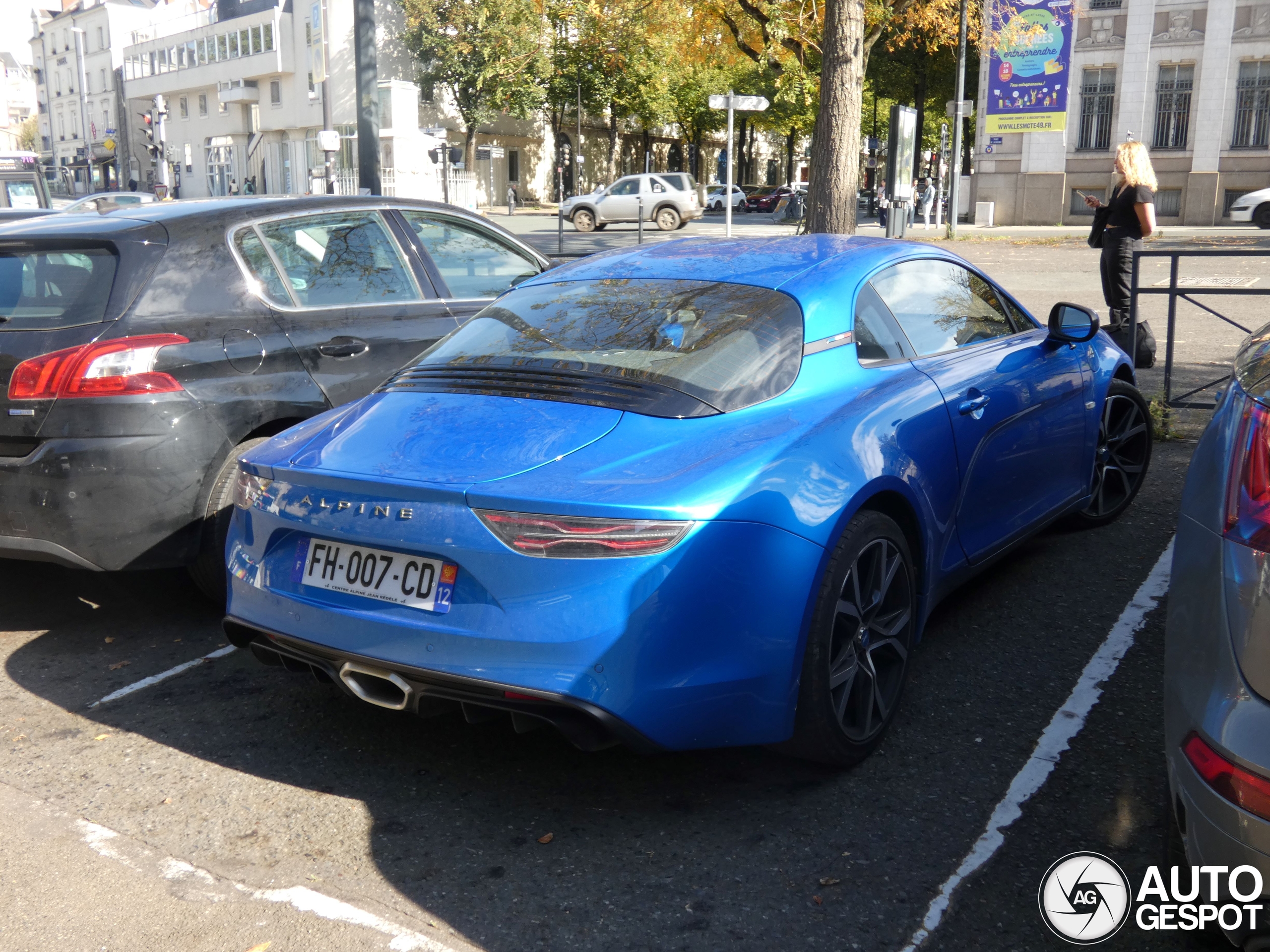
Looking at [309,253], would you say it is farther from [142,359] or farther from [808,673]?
[808,673]

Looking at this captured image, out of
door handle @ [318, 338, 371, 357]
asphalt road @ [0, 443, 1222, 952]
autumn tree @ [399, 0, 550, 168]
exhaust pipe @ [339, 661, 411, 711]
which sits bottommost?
asphalt road @ [0, 443, 1222, 952]

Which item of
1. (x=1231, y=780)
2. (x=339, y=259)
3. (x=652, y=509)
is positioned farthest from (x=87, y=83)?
(x=1231, y=780)

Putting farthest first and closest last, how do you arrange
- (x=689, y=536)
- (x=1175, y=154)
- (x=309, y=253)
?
(x=1175, y=154), (x=309, y=253), (x=689, y=536)

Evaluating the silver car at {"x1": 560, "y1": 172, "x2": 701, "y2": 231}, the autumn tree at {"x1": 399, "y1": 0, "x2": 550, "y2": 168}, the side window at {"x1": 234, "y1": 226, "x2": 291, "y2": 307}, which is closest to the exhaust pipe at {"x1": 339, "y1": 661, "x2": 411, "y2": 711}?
the side window at {"x1": 234, "y1": 226, "x2": 291, "y2": 307}

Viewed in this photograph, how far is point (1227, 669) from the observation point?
2.17 m

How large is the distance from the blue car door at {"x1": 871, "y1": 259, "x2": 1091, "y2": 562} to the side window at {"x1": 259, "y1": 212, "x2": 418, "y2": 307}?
2391mm

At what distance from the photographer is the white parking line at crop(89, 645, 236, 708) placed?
4086 mm

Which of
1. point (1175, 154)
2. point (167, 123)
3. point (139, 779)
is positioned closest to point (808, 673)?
point (139, 779)

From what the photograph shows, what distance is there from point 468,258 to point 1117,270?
631 cm

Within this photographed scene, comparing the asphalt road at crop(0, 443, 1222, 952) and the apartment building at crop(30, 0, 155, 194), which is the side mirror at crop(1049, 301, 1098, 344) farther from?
the apartment building at crop(30, 0, 155, 194)

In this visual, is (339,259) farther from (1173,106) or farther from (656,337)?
(1173,106)

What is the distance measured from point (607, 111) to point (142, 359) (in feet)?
195

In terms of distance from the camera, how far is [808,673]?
311cm

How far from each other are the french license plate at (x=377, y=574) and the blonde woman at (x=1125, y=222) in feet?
25.2
